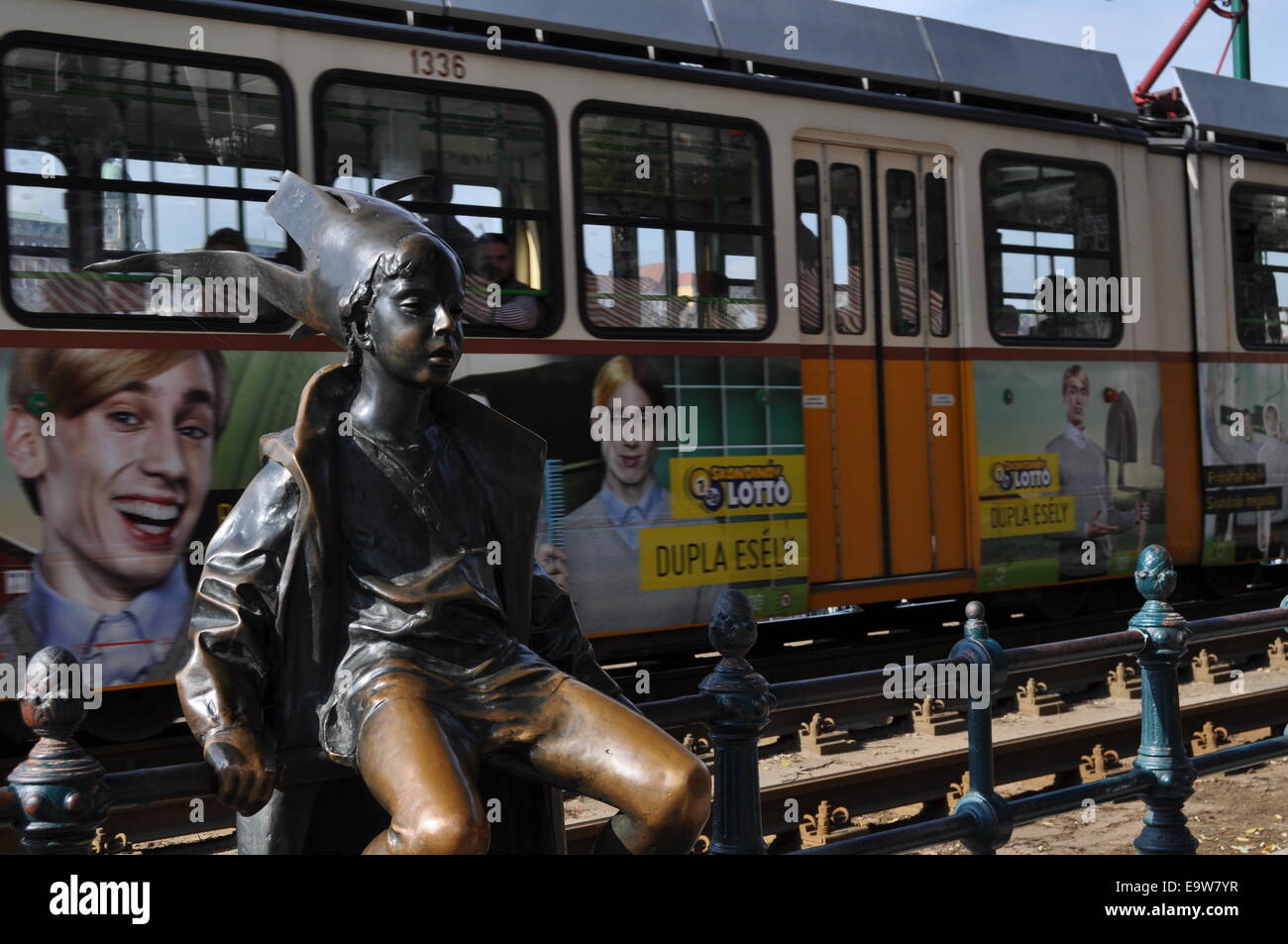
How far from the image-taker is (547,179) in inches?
296

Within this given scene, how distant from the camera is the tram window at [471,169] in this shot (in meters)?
6.94

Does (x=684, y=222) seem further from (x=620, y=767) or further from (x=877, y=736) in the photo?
(x=620, y=767)

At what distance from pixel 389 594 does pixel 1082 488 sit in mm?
8260

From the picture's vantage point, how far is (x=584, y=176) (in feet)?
25.0

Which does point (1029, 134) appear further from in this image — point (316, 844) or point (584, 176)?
point (316, 844)

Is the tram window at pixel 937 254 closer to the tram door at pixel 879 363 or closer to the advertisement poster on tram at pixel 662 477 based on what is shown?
the tram door at pixel 879 363

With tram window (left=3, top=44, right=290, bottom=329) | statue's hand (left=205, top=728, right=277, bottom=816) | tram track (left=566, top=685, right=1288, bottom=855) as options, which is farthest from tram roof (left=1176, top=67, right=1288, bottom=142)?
statue's hand (left=205, top=728, right=277, bottom=816)

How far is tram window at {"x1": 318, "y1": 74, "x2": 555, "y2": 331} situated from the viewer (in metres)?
6.94

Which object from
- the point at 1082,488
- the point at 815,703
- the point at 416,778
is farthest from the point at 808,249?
the point at 416,778

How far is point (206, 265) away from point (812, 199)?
638 centimetres

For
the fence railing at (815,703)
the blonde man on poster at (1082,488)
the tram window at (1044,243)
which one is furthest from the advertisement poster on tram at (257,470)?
the fence railing at (815,703)

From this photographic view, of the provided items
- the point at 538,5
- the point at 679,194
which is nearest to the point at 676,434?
the point at 679,194

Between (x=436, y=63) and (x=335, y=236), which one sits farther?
(x=436, y=63)

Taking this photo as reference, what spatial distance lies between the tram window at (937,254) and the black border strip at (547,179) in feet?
9.94
